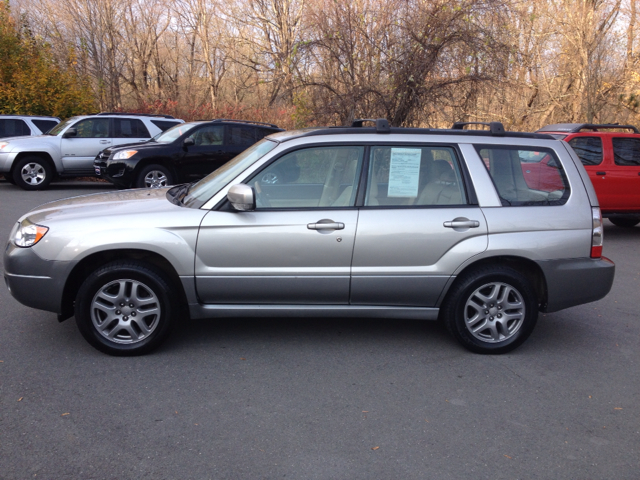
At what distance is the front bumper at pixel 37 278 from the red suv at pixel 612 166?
28.2 ft

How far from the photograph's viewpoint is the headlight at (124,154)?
13.3m

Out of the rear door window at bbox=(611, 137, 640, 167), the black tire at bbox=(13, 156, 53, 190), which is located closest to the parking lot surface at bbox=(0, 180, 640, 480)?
the rear door window at bbox=(611, 137, 640, 167)

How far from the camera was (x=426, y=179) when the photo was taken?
15.9ft

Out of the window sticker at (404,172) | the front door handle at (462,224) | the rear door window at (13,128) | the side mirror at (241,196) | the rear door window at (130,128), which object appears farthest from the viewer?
the rear door window at (13,128)

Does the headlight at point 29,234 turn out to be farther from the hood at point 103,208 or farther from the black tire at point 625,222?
the black tire at point 625,222

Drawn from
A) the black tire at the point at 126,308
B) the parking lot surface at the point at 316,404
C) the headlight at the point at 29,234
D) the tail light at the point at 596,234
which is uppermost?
the tail light at the point at 596,234

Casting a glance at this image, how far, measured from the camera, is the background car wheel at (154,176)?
528 inches

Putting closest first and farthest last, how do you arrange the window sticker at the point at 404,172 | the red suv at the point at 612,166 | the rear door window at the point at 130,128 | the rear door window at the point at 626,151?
the window sticker at the point at 404,172, the red suv at the point at 612,166, the rear door window at the point at 626,151, the rear door window at the point at 130,128

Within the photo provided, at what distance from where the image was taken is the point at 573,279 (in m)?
4.83

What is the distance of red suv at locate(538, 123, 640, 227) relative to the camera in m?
10.2

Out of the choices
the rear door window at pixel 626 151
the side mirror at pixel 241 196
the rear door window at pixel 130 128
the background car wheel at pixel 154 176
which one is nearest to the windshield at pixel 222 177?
the side mirror at pixel 241 196

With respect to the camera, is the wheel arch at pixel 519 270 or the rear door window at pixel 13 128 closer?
the wheel arch at pixel 519 270

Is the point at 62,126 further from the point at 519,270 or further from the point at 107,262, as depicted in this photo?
the point at 519,270

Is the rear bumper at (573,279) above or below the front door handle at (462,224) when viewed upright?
below
